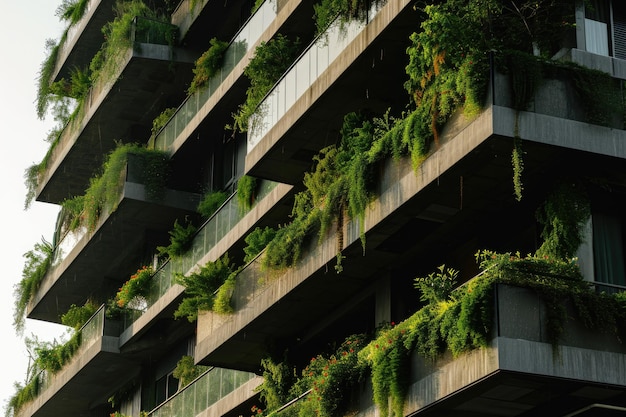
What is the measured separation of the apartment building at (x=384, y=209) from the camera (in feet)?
59.1

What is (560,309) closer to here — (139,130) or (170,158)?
(170,158)

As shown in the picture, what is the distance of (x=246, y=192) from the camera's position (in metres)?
30.0

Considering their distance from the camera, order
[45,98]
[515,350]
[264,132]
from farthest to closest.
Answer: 1. [45,98]
2. [264,132]
3. [515,350]

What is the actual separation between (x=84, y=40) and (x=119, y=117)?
4744 millimetres

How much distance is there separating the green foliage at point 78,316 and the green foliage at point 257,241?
1261 cm

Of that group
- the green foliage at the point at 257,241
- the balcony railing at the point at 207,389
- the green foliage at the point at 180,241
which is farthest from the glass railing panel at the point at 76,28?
the green foliage at the point at 257,241

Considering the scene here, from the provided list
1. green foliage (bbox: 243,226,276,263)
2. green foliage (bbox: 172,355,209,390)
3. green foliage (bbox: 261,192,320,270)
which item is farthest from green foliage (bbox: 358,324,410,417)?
green foliage (bbox: 172,355,209,390)

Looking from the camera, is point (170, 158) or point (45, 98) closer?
point (170, 158)

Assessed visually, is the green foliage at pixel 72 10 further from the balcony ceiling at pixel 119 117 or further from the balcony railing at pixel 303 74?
the balcony railing at pixel 303 74

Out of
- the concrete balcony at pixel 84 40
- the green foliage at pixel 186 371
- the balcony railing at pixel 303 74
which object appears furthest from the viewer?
the concrete balcony at pixel 84 40

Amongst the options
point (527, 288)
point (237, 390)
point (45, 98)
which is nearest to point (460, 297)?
point (527, 288)

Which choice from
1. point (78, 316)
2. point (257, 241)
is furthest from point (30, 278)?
point (257, 241)

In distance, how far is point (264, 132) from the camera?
26531 mm

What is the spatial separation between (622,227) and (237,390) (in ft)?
39.6
